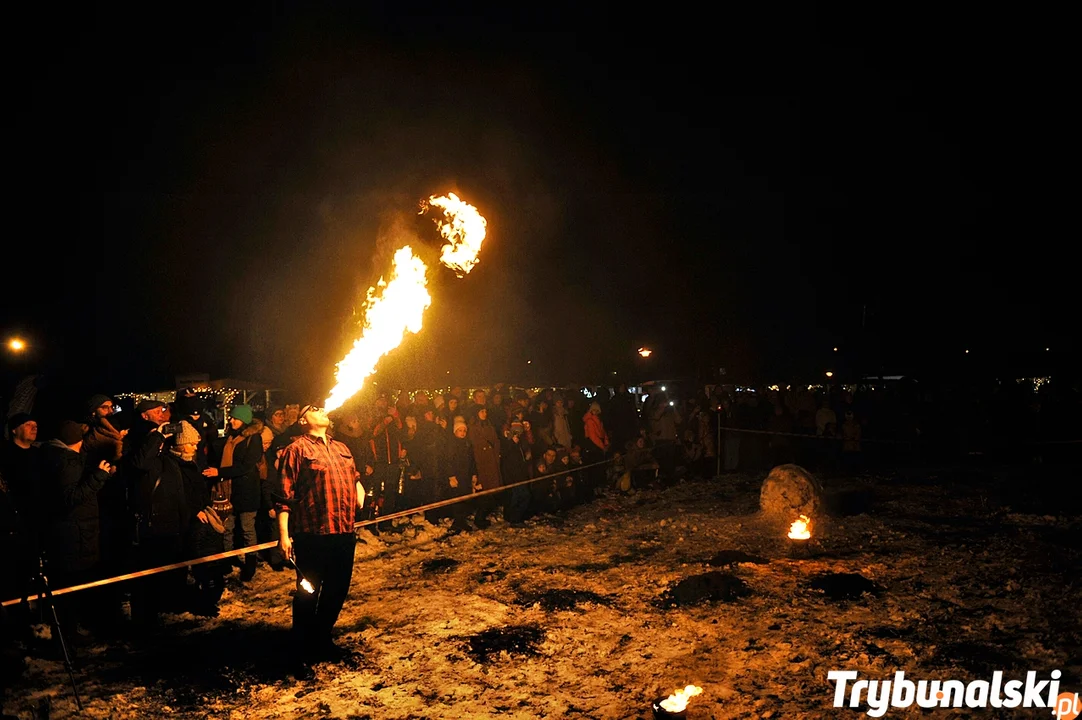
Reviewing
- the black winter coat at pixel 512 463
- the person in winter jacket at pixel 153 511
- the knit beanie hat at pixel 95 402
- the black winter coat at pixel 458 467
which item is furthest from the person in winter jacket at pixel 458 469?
the knit beanie hat at pixel 95 402

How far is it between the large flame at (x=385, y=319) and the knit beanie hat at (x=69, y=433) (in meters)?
2.40

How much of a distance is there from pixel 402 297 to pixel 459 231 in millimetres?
1679

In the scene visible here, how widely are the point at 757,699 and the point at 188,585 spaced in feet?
20.8

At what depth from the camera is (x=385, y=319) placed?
757 cm

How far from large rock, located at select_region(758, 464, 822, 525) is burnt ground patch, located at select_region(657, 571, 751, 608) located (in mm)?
2556

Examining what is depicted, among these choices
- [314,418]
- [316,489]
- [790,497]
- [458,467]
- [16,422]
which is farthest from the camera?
[458,467]

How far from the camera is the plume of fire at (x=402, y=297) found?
7.07 metres

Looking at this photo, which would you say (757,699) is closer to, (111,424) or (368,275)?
(368,275)

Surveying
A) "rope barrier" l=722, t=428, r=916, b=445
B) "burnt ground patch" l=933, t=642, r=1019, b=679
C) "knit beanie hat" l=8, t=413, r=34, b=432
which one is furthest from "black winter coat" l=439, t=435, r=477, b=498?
"rope barrier" l=722, t=428, r=916, b=445

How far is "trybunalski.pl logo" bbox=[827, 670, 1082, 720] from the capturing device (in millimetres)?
4625

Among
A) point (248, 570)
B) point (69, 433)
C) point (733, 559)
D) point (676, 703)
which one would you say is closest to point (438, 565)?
point (248, 570)

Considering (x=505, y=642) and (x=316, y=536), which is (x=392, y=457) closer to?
(x=316, y=536)

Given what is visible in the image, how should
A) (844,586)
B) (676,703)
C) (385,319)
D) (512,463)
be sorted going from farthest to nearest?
(512,463)
(385,319)
(844,586)
(676,703)

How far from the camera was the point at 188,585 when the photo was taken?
773cm
